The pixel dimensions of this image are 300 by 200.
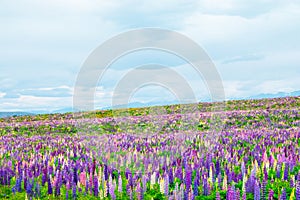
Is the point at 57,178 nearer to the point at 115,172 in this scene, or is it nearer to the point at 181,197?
the point at 115,172

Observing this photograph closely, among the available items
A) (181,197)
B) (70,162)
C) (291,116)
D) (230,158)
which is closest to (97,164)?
(70,162)

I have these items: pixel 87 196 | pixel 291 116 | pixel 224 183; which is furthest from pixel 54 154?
pixel 291 116

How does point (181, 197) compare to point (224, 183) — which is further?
point (224, 183)

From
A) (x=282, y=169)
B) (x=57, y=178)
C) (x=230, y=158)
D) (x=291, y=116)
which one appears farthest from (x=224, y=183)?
(x=291, y=116)

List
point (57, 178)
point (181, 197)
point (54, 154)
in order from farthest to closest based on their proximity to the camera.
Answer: point (54, 154)
point (57, 178)
point (181, 197)

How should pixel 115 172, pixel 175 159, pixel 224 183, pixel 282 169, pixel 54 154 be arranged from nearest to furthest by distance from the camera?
pixel 224 183, pixel 282 169, pixel 115 172, pixel 175 159, pixel 54 154

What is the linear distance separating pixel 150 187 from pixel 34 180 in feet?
9.12

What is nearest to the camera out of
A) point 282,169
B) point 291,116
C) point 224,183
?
point 224,183

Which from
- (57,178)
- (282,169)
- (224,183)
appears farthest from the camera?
(282,169)

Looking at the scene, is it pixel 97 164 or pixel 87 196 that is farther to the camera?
pixel 97 164

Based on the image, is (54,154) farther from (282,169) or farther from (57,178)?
(282,169)

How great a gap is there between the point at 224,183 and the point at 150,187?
1358 millimetres

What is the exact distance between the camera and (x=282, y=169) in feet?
25.8

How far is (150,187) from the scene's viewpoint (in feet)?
22.6
